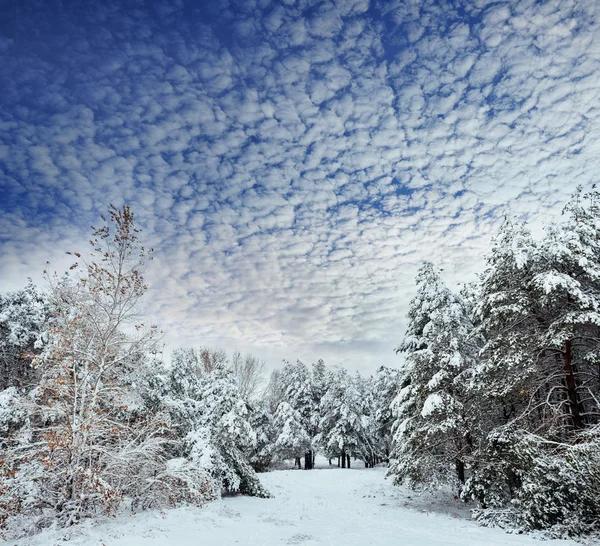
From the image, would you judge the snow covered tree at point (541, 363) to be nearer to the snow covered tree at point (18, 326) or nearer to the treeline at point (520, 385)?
the treeline at point (520, 385)

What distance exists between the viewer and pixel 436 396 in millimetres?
14617

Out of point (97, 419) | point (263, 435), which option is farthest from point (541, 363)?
point (263, 435)

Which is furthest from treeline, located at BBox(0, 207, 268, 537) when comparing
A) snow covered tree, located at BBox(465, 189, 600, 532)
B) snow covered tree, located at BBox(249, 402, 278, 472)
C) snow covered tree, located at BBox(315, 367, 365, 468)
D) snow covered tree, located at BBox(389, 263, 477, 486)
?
snow covered tree, located at BBox(315, 367, 365, 468)

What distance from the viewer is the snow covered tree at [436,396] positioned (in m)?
14.9

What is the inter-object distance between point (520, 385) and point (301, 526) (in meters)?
8.94

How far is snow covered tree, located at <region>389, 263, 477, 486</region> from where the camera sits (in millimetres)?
14859

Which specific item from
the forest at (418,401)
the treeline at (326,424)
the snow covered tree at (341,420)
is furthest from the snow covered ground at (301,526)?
the snow covered tree at (341,420)

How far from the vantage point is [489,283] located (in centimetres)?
1364

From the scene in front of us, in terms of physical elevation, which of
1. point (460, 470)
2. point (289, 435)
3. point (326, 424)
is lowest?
point (289, 435)

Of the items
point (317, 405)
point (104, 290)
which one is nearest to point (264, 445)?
point (317, 405)

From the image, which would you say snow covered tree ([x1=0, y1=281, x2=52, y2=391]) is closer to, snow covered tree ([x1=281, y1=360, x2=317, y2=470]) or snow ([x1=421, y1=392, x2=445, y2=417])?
snow ([x1=421, y1=392, x2=445, y2=417])

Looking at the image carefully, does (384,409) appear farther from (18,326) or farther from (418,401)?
(18,326)

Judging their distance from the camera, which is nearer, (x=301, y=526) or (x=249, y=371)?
(x=301, y=526)

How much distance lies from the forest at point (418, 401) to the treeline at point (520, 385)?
55 mm
